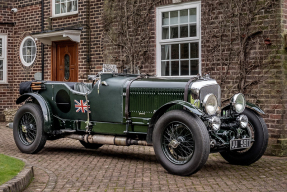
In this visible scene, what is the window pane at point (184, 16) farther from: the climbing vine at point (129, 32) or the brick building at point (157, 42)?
the climbing vine at point (129, 32)

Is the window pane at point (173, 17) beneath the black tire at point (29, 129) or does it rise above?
above

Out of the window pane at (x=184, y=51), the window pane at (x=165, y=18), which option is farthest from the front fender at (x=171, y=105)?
the window pane at (x=165, y=18)

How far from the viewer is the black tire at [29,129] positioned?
7496mm

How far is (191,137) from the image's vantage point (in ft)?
19.1

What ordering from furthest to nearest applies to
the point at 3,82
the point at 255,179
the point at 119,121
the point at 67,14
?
the point at 3,82 < the point at 67,14 < the point at 119,121 < the point at 255,179

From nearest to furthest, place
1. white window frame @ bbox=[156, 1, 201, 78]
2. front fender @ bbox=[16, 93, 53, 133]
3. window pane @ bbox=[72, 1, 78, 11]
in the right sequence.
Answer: front fender @ bbox=[16, 93, 53, 133] → white window frame @ bbox=[156, 1, 201, 78] → window pane @ bbox=[72, 1, 78, 11]

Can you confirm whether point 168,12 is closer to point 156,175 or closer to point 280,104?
point 280,104

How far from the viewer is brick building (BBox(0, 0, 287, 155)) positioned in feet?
27.4

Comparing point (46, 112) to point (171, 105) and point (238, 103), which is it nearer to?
point (171, 105)

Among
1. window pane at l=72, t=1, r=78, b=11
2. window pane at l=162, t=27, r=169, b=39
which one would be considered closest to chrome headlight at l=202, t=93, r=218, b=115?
window pane at l=162, t=27, r=169, b=39

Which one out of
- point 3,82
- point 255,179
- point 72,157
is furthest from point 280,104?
point 3,82

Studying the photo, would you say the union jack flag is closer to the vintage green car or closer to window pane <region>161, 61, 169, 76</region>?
the vintage green car

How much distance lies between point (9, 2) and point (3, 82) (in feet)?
9.09

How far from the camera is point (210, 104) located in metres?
6.10
